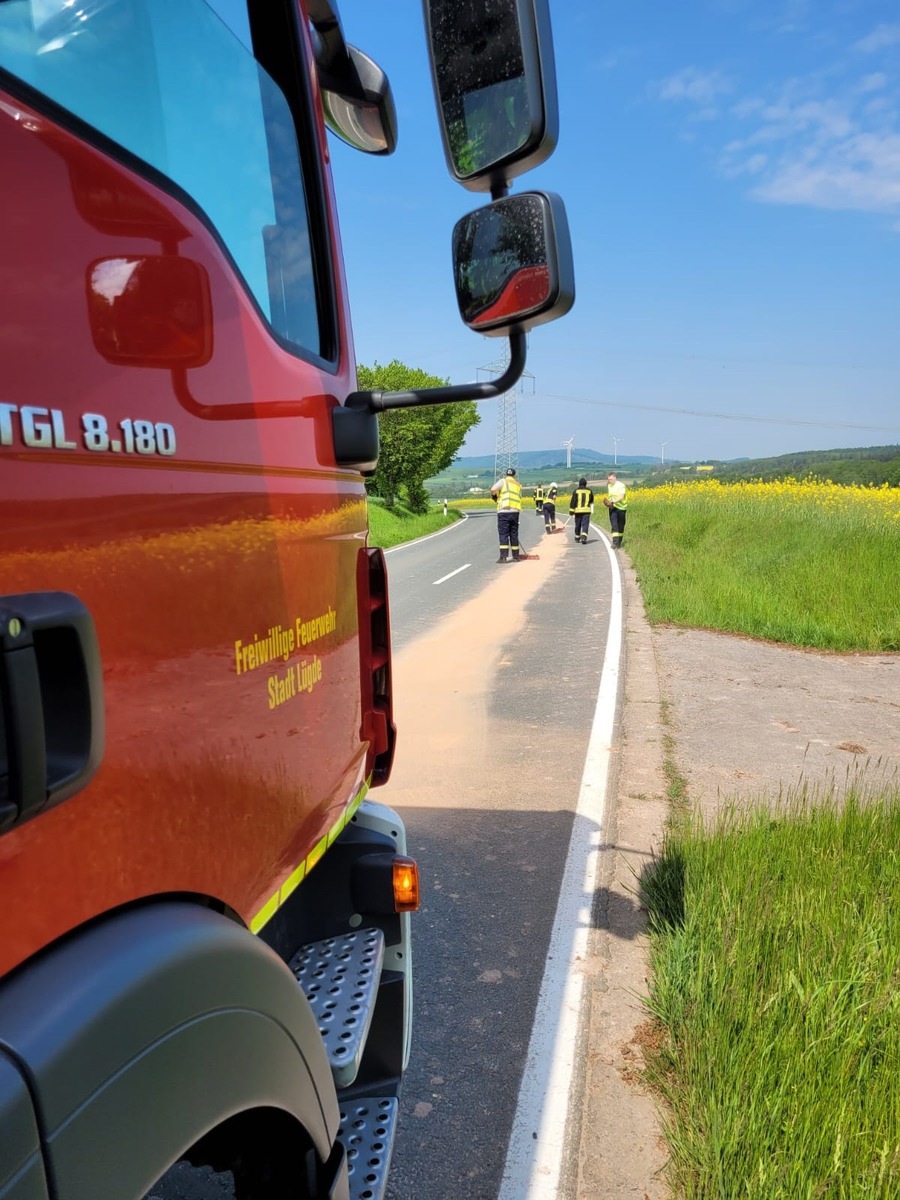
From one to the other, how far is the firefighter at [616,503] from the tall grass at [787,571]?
628 mm

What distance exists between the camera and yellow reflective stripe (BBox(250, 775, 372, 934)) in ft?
4.97

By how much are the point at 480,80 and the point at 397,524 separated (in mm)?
27120

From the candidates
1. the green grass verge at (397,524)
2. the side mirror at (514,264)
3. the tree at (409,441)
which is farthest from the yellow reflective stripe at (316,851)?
the tree at (409,441)

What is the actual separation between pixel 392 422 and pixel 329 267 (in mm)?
29950

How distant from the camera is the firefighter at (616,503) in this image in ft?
64.8

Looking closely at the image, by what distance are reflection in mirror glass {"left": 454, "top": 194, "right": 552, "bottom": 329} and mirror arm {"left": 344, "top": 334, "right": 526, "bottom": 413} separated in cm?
8

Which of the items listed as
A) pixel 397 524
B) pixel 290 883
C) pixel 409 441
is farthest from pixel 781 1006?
pixel 409 441

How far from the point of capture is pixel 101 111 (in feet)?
3.95

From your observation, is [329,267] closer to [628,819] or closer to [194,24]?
[194,24]

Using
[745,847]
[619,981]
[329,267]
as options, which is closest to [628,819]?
[745,847]

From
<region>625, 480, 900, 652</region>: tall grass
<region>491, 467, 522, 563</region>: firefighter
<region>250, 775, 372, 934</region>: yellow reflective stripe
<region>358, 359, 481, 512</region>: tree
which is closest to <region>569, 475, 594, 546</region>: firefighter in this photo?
<region>625, 480, 900, 652</region>: tall grass

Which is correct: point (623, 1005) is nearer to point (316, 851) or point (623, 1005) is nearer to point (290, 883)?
point (316, 851)

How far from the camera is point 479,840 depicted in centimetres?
458

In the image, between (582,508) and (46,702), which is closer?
(46,702)
